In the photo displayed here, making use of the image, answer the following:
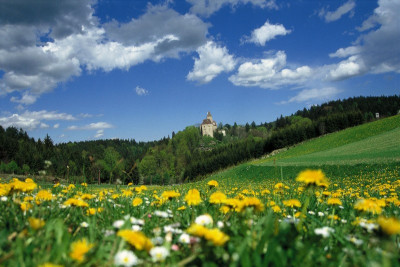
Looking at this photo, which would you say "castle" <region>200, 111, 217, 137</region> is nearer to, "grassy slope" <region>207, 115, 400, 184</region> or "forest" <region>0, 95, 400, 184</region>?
"forest" <region>0, 95, 400, 184</region>

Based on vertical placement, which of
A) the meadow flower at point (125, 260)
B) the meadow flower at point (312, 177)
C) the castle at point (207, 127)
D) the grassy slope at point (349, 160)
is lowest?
the grassy slope at point (349, 160)

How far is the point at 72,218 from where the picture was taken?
199cm

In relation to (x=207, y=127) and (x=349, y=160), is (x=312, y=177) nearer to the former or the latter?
(x=349, y=160)

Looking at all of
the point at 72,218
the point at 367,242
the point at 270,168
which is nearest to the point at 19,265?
the point at 72,218

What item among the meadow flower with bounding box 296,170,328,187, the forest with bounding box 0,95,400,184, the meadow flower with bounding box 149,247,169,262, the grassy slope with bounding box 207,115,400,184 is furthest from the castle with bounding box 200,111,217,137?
the meadow flower with bounding box 149,247,169,262

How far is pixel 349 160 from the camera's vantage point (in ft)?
81.4

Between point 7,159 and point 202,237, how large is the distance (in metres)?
76.8

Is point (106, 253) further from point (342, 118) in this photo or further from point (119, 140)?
point (119, 140)

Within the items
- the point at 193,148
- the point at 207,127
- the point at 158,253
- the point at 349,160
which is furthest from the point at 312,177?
the point at 207,127

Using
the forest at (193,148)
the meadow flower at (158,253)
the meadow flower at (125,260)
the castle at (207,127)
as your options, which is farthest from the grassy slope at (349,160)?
the castle at (207,127)

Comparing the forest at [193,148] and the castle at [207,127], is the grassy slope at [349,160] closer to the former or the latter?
the forest at [193,148]

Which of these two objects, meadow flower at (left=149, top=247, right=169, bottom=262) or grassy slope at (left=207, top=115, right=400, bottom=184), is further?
grassy slope at (left=207, top=115, right=400, bottom=184)

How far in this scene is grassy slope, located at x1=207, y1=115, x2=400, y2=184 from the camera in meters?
19.8

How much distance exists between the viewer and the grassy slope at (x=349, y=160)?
19750 millimetres
